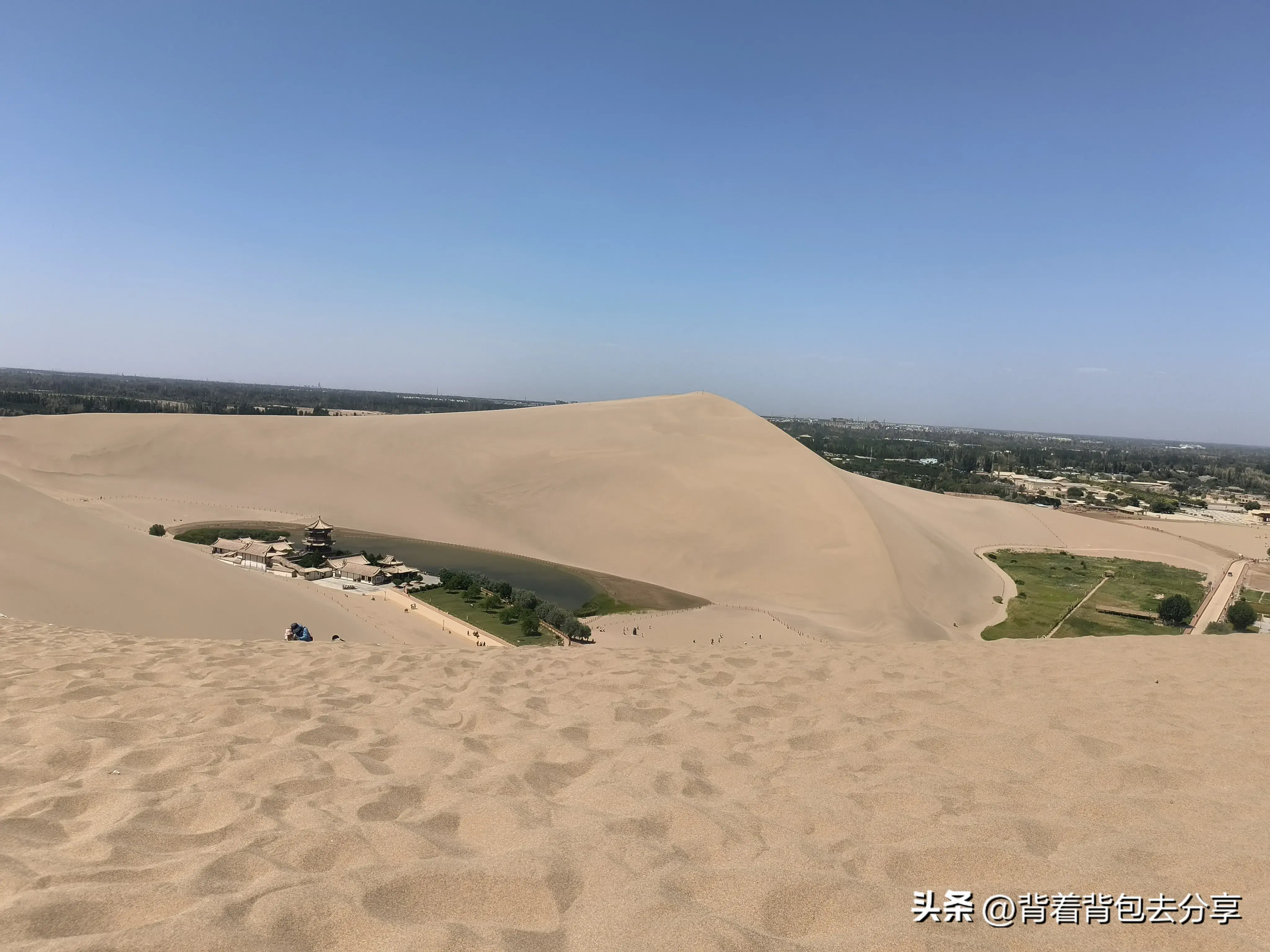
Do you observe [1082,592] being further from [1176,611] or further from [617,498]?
[617,498]

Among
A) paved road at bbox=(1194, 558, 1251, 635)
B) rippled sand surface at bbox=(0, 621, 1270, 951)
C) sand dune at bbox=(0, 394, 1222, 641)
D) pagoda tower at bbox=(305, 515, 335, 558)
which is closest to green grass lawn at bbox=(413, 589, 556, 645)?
pagoda tower at bbox=(305, 515, 335, 558)

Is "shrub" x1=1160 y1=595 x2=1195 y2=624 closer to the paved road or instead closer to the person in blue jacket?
the paved road

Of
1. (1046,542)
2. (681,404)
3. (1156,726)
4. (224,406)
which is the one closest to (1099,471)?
(1046,542)

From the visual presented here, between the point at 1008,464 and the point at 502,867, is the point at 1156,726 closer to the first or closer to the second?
the point at 502,867

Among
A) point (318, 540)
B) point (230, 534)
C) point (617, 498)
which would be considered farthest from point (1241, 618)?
point (230, 534)

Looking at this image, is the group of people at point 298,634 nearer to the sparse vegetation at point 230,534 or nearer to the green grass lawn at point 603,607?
the green grass lawn at point 603,607

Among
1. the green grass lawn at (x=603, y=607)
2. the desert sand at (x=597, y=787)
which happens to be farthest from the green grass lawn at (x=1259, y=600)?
the desert sand at (x=597, y=787)

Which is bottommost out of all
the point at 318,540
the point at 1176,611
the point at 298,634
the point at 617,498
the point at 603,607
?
the point at 603,607
